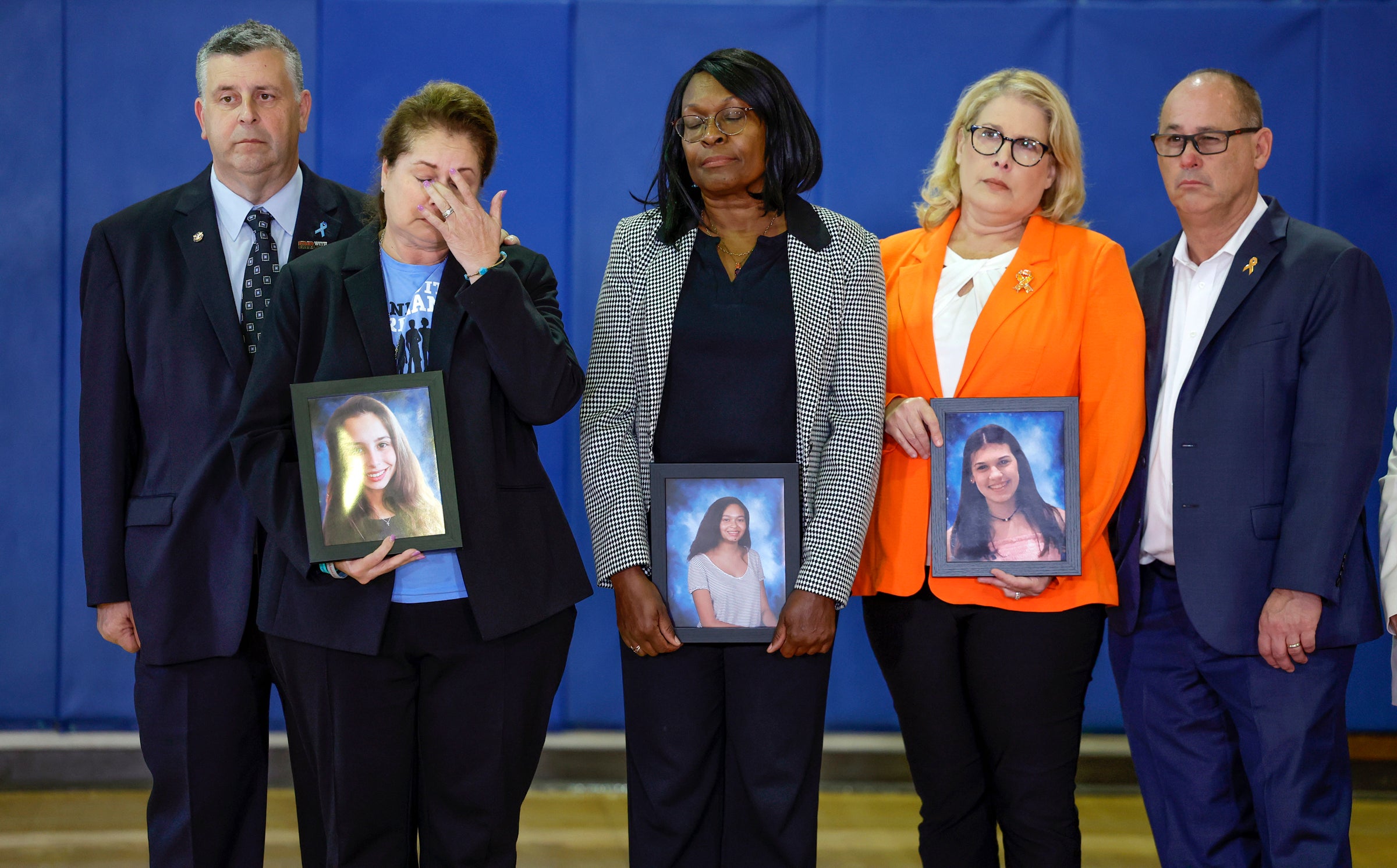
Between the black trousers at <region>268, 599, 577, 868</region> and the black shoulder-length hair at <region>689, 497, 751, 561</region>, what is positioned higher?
the black shoulder-length hair at <region>689, 497, 751, 561</region>

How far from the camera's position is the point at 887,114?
3.96 m

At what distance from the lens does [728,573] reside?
216 centimetres

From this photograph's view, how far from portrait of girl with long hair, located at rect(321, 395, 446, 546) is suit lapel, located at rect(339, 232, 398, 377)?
108 millimetres

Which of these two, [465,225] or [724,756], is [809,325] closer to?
[465,225]

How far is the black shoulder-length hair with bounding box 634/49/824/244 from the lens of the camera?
2.22m

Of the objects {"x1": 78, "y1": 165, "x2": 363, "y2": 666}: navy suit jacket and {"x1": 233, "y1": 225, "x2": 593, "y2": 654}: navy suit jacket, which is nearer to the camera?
{"x1": 233, "y1": 225, "x2": 593, "y2": 654}: navy suit jacket

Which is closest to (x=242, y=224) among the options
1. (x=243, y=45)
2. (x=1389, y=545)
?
(x=243, y=45)

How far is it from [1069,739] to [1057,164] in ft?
4.23

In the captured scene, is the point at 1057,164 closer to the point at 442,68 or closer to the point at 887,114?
the point at 887,114

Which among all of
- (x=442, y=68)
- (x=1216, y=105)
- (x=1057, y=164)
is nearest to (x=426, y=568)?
(x=1057, y=164)

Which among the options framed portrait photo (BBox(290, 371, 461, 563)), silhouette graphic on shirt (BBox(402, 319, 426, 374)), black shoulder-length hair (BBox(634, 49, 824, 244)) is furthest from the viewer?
black shoulder-length hair (BBox(634, 49, 824, 244))

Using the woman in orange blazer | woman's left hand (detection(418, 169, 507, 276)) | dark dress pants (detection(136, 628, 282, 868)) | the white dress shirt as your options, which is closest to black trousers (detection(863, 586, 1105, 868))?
the woman in orange blazer

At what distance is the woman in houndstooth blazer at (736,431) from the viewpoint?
2160 mm

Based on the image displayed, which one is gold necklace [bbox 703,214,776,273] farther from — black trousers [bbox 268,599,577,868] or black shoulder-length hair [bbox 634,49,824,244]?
black trousers [bbox 268,599,577,868]
